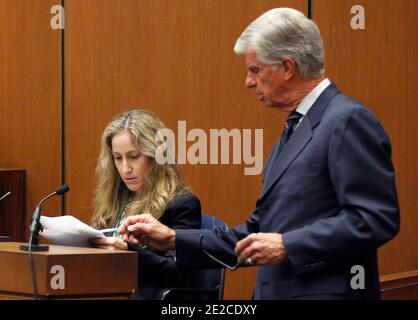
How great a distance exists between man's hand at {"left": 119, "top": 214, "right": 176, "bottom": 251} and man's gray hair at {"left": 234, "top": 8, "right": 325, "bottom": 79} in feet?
2.09

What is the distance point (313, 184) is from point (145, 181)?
58.5 inches

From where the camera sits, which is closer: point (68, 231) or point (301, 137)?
point (301, 137)

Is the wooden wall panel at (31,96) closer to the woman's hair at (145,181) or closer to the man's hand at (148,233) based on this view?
the woman's hair at (145,181)

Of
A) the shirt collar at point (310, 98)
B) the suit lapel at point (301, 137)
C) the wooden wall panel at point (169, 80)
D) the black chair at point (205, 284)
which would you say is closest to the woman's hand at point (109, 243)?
the black chair at point (205, 284)

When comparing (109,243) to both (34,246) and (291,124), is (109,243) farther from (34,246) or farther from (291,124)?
(291,124)

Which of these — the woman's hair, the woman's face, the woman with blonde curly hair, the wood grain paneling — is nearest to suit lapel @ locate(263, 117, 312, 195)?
the woman with blonde curly hair

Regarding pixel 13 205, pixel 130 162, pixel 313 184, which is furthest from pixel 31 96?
pixel 313 184

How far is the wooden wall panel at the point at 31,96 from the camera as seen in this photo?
572 centimetres

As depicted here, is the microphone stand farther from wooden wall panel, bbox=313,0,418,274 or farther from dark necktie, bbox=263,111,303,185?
wooden wall panel, bbox=313,0,418,274

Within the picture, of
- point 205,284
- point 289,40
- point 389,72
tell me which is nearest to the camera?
point 289,40

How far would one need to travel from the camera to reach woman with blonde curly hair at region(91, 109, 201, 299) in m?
3.68

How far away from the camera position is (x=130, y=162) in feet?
12.6

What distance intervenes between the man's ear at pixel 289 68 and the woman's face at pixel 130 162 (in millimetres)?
1381
